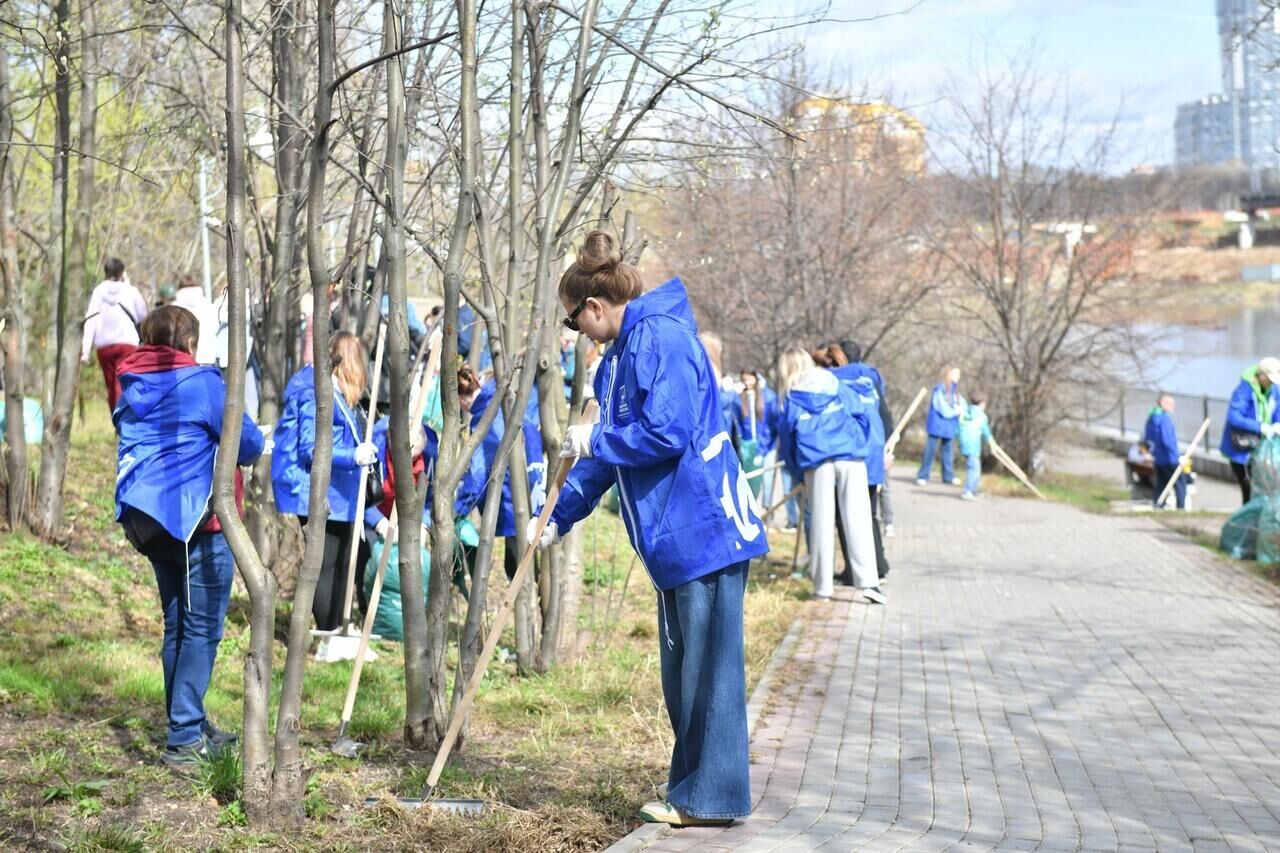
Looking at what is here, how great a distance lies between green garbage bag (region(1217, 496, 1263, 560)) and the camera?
45.0 ft

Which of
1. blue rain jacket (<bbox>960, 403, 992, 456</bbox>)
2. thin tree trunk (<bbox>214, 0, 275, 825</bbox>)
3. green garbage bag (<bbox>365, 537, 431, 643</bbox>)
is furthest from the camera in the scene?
blue rain jacket (<bbox>960, 403, 992, 456</bbox>)

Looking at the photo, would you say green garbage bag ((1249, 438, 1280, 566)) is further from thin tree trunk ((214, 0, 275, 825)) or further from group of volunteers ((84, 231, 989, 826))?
thin tree trunk ((214, 0, 275, 825))

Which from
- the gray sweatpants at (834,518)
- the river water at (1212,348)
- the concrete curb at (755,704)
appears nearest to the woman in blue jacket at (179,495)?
the concrete curb at (755,704)

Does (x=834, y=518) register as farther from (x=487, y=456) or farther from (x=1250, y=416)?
(x=1250, y=416)

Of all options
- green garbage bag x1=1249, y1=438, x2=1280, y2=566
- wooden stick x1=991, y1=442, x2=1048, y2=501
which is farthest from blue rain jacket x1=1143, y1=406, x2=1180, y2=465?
green garbage bag x1=1249, y1=438, x2=1280, y2=566

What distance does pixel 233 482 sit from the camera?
4.82 meters

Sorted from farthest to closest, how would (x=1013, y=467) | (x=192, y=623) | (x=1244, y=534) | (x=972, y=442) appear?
(x=972, y=442) → (x=1013, y=467) → (x=1244, y=534) → (x=192, y=623)

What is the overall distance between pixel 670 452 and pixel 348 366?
352cm

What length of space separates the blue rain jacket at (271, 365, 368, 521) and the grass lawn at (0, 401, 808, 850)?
81cm

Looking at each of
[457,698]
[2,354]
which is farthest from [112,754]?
[2,354]

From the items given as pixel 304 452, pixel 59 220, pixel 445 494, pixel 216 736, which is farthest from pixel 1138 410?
pixel 216 736

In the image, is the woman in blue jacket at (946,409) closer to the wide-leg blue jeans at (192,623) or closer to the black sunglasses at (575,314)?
the wide-leg blue jeans at (192,623)

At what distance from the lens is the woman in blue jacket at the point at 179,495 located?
18.3 feet

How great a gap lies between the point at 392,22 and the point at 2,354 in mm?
5451
